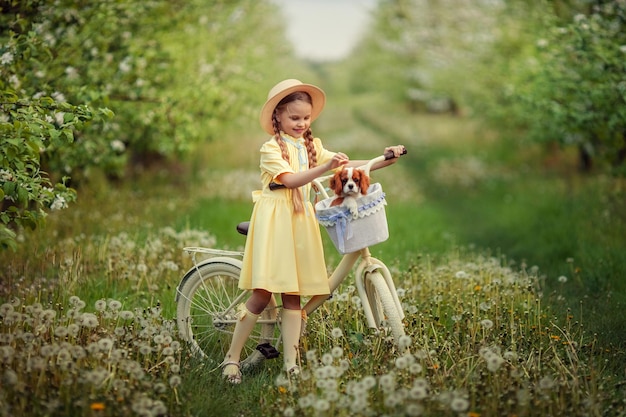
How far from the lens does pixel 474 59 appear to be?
17.8m

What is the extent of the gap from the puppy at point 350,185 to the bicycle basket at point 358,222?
1.5 inches

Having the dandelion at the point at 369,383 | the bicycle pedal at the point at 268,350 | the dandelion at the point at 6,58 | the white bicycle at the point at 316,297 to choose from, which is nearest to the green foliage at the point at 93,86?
the dandelion at the point at 6,58

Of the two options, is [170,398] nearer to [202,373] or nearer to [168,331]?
[202,373]

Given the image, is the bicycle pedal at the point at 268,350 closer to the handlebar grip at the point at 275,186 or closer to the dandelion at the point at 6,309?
the handlebar grip at the point at 275,186

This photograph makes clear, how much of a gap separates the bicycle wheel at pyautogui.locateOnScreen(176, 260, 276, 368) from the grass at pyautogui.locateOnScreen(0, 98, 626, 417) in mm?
161

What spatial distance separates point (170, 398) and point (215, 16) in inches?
356

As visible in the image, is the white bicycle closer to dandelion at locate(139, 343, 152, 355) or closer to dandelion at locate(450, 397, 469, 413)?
dandelion at locate(139, 343, 152, 355)

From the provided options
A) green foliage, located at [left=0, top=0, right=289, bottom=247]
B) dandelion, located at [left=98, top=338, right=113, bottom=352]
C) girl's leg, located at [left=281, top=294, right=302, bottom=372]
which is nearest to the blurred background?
green foliage, located at [left=0, top=0, right=289, bottom=247]

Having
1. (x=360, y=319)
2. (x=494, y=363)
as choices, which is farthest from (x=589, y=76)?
(x=494, y=363)

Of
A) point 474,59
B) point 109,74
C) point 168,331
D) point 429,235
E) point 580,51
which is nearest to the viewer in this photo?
point 168,331

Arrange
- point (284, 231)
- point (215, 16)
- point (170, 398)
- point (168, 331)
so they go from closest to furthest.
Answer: point (170, 398) < point (284, 231) < point (168, 331) < point (215, 16)

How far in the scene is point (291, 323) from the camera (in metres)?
4.59

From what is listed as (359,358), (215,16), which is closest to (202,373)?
(359,358)

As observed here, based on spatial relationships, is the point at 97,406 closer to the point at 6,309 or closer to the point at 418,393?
the point at 6,309
